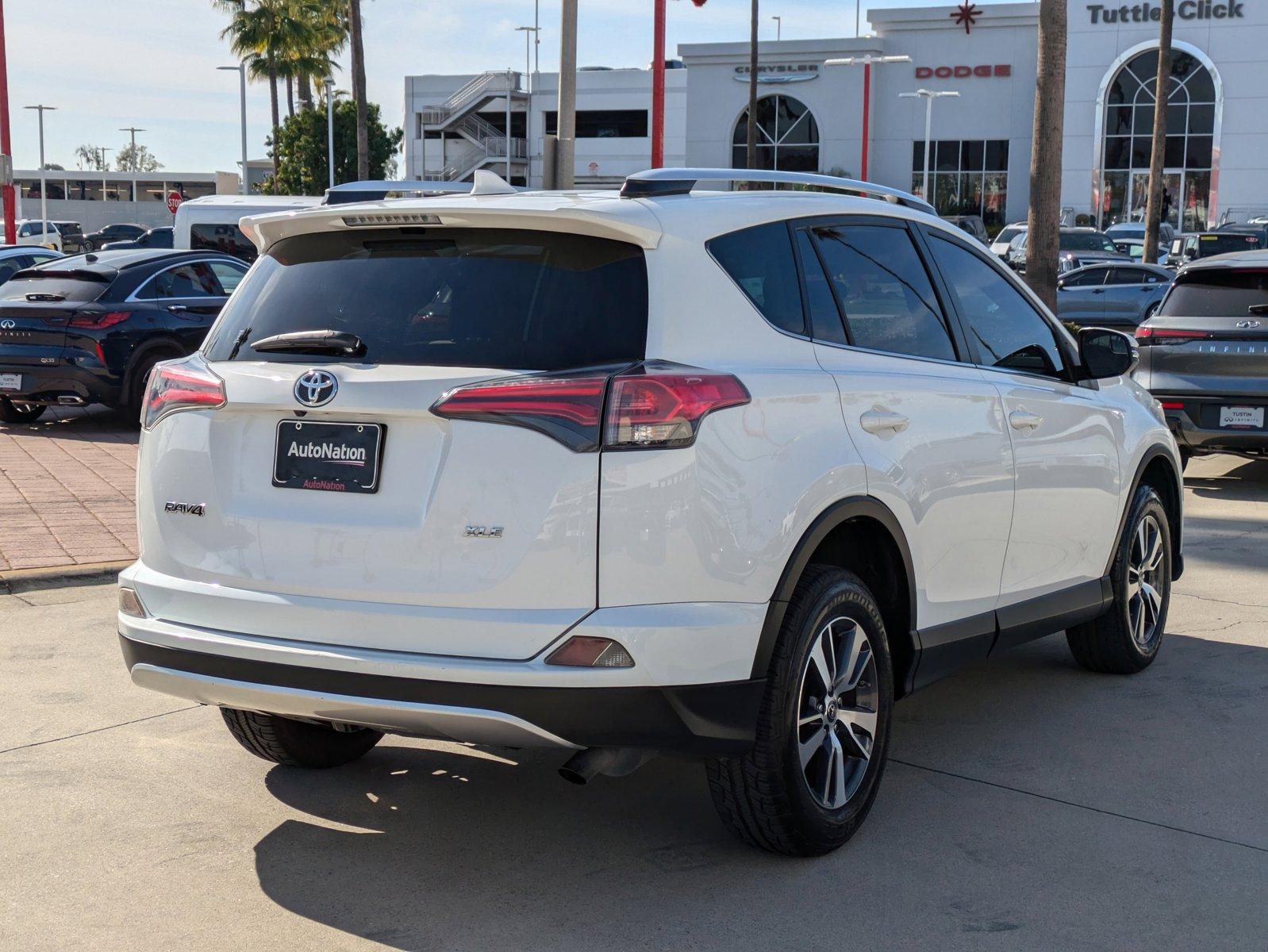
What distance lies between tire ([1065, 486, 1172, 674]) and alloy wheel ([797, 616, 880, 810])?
1.94m

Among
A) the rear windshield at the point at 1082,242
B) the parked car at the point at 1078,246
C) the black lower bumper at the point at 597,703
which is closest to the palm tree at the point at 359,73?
the parked car at the point at 1078,246

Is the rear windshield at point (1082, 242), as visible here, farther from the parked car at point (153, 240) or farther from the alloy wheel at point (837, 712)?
the alloy wheel at point (837, 712)

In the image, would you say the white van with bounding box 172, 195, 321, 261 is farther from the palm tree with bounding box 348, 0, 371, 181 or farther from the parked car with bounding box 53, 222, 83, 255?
the parked car with bounding box 53, 222, 83, 255

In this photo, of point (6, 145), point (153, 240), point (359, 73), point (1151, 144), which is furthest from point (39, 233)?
point (1151, 144)

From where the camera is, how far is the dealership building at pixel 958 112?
5753cm

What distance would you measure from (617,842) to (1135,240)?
39.1 m

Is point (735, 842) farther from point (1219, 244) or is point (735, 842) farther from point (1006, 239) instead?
point (1006, 239)

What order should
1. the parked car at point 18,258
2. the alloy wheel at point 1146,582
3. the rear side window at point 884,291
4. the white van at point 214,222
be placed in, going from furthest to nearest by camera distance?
1. the white van at point 214,222
2. the parked car at point 18,258
3. the alloy wheel at point 1146,582
4. the rear side window at point 884,291

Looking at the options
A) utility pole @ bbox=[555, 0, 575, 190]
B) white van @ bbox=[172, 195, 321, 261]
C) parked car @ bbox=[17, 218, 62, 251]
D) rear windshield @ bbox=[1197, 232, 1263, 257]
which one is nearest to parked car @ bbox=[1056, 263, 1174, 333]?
rear windshield @ bbox=[1197, 232, 1263, 257]

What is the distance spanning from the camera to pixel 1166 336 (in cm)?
1132

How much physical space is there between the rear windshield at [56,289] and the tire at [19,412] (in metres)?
1.10

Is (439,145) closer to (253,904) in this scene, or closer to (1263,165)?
(1263,165)

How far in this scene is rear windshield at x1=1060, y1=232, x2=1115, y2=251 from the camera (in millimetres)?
35000

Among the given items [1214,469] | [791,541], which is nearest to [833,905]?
[791,541]
